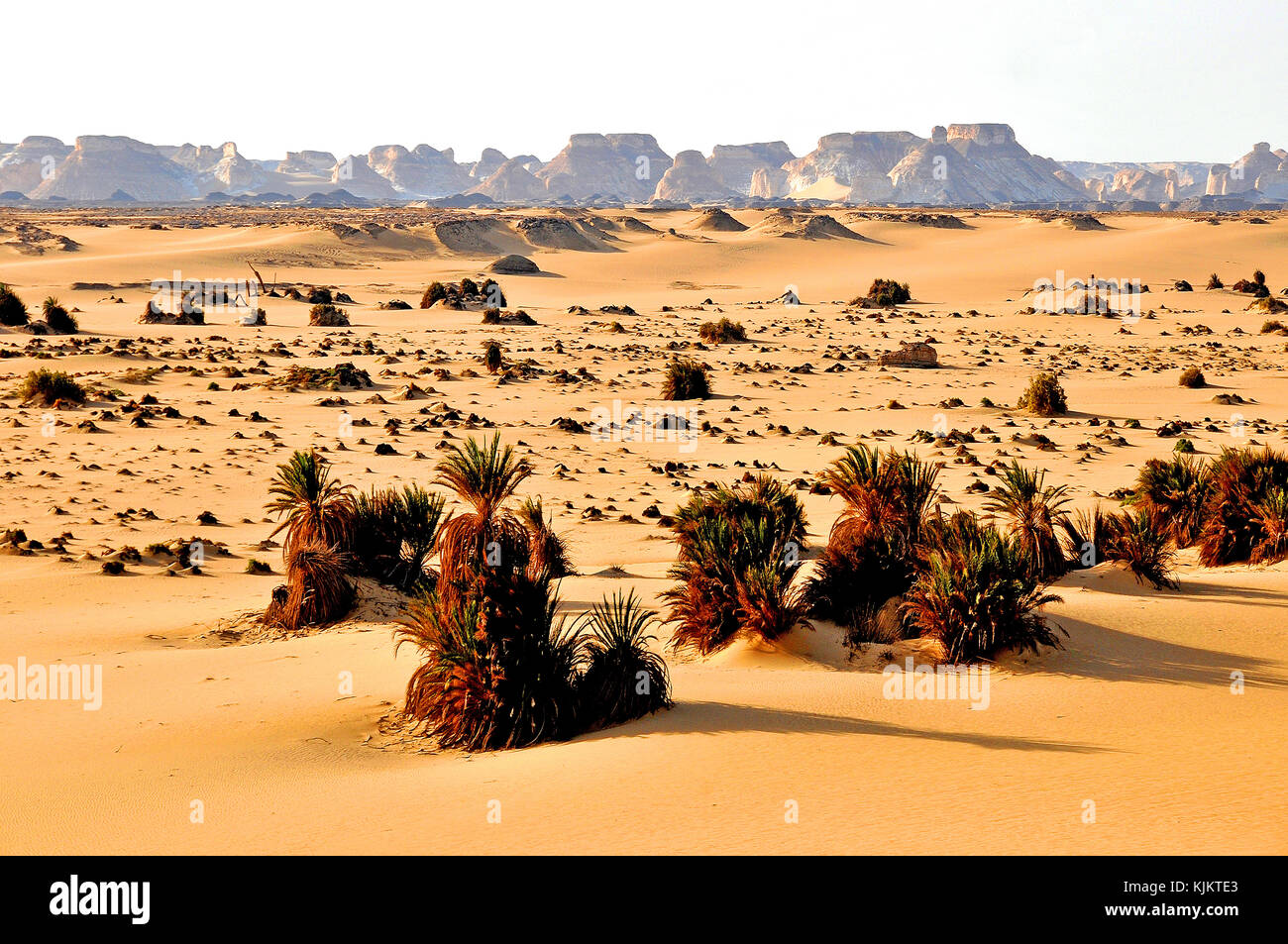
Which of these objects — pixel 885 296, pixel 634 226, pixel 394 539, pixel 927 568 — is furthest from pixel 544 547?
pixel 634 226

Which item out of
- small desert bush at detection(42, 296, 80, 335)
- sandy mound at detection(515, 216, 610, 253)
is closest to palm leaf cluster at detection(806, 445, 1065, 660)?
small desert bush at detection(42, 296, 80, 335)

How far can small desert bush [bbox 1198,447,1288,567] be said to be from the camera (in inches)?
413

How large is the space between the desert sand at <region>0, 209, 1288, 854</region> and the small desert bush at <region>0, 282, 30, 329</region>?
6.58ft

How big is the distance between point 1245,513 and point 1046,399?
10.6m

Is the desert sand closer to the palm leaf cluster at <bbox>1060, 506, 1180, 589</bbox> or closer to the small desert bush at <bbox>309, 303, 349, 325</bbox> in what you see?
the palm leaf cluster at <bbox>1060, 506, 1180, 589</bbox>

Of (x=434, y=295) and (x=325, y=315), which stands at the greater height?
(x=434, y=295)

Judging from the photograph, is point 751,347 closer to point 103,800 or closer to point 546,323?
point 546,323

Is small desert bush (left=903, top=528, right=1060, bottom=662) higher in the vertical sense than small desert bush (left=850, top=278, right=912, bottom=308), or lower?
lower

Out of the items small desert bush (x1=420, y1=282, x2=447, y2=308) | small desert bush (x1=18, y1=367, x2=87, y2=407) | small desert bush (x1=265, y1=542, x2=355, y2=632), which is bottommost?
small desert bush (x1=265, y1=542, x2=355, y2=632)

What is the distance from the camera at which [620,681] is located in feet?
22.4

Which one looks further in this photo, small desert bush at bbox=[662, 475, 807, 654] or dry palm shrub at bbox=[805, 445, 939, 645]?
dry palm shrub at bbox=[805, 445, 939, 645]

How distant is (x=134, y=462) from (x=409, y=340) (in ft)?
53.5

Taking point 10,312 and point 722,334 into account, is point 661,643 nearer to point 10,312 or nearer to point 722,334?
point 722,334

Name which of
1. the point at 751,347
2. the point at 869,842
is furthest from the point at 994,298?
the point at 869,842
